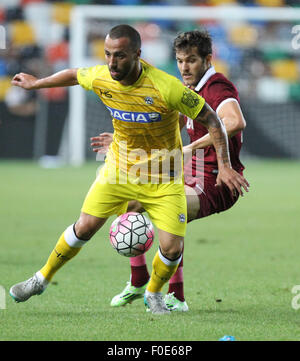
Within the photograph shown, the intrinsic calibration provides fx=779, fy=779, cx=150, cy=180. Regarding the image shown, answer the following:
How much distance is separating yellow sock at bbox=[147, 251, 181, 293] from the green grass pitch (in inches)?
8.6

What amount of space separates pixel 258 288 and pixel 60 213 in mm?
5938

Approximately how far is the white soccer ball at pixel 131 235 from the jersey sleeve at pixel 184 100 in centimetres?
99

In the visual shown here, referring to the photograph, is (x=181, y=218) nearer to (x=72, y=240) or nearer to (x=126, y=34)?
(x=72, y=240)

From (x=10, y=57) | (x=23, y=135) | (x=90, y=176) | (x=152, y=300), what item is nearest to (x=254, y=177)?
(x=90, y=176)

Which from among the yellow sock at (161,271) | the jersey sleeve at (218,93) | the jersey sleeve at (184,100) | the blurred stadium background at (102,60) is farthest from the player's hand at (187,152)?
the blurred stadium background at (102,60)

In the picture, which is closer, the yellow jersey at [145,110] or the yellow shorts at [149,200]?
the yellow jersey at [145,110]

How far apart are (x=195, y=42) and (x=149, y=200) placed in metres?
1.48

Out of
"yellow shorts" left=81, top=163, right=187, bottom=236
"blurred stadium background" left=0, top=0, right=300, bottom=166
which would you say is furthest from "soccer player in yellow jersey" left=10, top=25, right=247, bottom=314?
"blurred stadium background" left=0, top=0, right=300, bottom=166

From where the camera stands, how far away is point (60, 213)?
12406 millimetres

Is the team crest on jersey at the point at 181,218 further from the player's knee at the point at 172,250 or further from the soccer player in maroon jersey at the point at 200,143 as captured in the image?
the soccer player in maroon jersey at the point at 200,143

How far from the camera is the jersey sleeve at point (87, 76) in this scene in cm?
578

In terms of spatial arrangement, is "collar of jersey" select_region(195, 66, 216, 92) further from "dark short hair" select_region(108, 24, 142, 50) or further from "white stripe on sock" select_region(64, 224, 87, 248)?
"white stripe on sock" select_region(64, 224, 87, 248)

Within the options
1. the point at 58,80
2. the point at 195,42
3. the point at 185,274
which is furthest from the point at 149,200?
the point at 185,274
